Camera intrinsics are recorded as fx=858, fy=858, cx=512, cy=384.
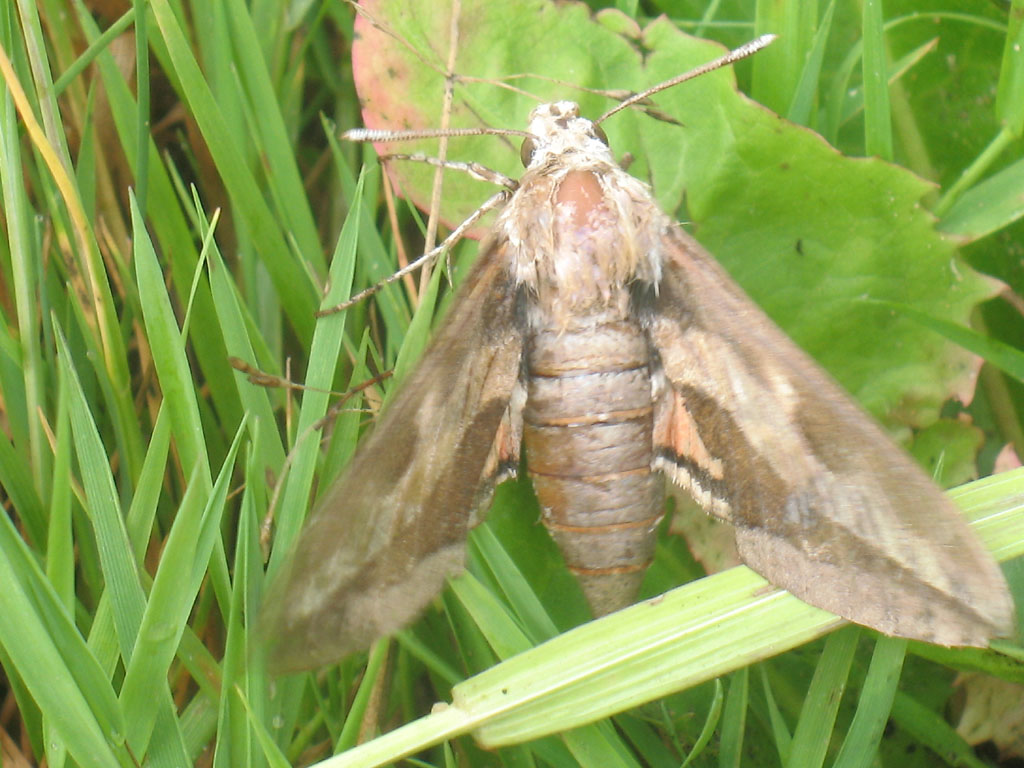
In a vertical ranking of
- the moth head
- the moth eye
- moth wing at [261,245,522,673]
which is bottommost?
moth wing at [261,245,522,673]

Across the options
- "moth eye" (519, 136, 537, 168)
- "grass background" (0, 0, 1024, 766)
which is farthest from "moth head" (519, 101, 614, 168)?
"grass background" (0, 0, 1024, 766)

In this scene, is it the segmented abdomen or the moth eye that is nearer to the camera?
the segmented abdomen

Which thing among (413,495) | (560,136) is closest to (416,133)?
(560,136)

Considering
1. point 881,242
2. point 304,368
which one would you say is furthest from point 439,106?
point 881,242

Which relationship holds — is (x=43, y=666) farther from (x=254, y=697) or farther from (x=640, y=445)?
(x=640, y=445)

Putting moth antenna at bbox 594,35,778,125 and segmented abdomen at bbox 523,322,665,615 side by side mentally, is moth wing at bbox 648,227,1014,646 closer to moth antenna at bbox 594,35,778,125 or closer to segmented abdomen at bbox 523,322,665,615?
segmented abdomen at bbox 523,322,665,615

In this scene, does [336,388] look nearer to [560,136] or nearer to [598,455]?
[598,455]

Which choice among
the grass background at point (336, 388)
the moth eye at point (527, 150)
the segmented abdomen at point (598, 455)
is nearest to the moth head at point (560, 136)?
the moth eye at point (527, 150)
